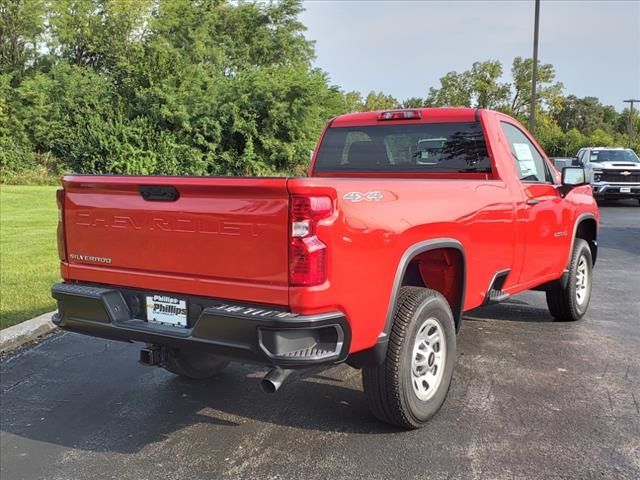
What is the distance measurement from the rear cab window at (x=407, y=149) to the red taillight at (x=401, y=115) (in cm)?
7

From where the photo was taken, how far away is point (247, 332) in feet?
9.86

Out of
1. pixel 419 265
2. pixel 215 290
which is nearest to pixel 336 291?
pixel 215 290

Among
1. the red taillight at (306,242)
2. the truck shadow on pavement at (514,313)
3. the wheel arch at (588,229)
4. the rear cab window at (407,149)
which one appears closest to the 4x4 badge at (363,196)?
the red taillight at (306,242)

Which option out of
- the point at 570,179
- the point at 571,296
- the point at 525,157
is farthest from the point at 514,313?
the point at 525,157

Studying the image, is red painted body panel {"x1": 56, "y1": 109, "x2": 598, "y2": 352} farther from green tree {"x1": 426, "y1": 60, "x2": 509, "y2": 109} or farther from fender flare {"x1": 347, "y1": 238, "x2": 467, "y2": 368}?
green tree {"x1": 426, "y1": 60, "x2": 509, "y2": 109}

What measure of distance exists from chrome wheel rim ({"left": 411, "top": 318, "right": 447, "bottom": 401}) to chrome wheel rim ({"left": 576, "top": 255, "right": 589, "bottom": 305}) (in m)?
2.97

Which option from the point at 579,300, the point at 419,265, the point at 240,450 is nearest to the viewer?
the point at 240,450

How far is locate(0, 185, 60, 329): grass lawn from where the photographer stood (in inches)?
258

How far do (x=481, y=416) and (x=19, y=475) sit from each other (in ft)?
8.94

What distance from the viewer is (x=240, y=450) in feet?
11.6

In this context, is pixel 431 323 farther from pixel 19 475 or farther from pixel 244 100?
pixel 244 100

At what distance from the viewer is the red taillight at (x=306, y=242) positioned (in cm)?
291

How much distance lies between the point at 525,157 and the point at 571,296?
1.62m

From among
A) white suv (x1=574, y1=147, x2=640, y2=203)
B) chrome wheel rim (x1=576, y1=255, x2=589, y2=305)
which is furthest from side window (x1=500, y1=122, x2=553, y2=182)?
white suv (x1=574, y1=147, x2=640, y2=203)
